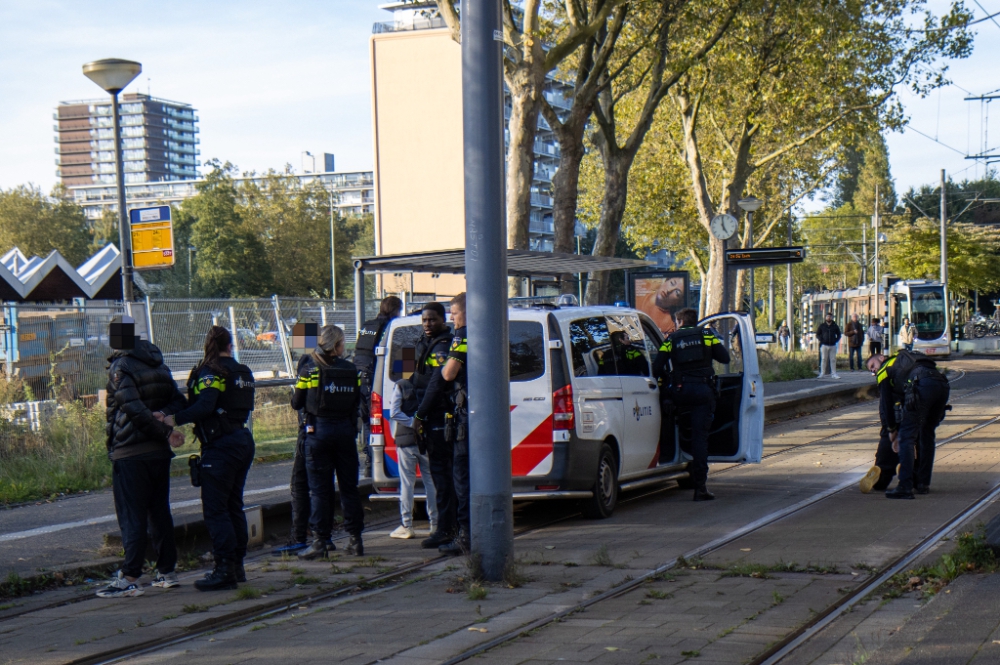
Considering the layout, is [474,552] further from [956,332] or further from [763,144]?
[956,332]

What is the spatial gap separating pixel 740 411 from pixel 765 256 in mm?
6443

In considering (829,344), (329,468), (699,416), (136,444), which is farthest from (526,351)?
(829,344)

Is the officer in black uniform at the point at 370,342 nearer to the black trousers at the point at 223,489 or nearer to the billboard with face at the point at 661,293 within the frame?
the black trousers at the point at 223,489

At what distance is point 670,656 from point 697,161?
24686 mm

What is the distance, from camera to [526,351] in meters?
9.54

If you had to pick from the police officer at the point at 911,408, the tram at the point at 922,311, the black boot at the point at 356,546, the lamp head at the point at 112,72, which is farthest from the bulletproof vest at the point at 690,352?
the tram at the point at 922,311

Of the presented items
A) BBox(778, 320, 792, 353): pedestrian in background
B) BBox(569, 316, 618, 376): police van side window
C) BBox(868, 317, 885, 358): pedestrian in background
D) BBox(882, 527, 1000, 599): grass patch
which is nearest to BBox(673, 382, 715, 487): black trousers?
BBox(569, 316, 618, 376): police van side window

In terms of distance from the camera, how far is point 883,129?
3209cm

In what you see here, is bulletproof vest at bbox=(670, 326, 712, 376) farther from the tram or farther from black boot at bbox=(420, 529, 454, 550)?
the tram

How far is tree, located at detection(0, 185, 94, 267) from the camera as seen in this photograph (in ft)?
226

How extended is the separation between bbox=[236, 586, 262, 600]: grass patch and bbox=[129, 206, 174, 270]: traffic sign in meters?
7.56

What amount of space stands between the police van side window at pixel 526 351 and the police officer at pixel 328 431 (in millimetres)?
1610

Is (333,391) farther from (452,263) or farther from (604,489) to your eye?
(452,263)

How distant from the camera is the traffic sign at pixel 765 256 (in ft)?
56.2
